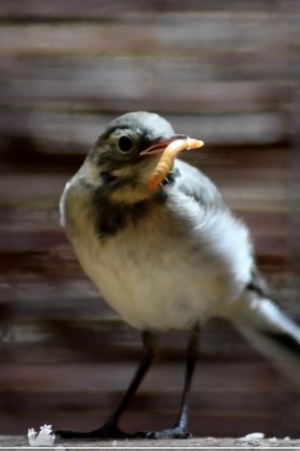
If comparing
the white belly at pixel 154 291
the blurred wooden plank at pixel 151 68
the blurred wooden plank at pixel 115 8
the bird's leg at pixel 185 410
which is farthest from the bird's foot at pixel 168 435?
the blurred wooden plank at pixel 115 8

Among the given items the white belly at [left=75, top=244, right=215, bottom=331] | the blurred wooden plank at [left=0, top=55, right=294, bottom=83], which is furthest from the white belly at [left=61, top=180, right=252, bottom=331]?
the blurred wooden plank at [left=0, top=55, right=294, bottom=83]

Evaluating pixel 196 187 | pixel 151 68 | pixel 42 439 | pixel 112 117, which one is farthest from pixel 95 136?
pixel 42 439

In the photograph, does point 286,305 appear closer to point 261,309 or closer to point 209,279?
point 261,309

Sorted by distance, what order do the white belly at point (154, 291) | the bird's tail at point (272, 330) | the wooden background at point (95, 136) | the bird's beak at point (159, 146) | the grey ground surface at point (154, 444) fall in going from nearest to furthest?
the grey ground surface at point (154, 444)
the bird's beak at point (159, 146)
the white belly at point (154, 291)
the bird's tail at point (272, 330)
the wooden background at point (95, 136)

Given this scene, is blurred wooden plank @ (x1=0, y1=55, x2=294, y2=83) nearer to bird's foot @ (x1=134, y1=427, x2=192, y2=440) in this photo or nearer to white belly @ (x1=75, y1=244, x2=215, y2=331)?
white belly @ (x1=75, y1=244, x2=215, y2=331)

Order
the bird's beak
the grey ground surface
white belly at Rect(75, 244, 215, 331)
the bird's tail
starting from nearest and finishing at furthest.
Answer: the grey ground surface < the bird's beak < white belly at Rect(75, 244, 215, 331) < the bird's tail

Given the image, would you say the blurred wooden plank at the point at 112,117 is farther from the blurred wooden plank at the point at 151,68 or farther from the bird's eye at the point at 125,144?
the bird's eye at the point at 125,144
